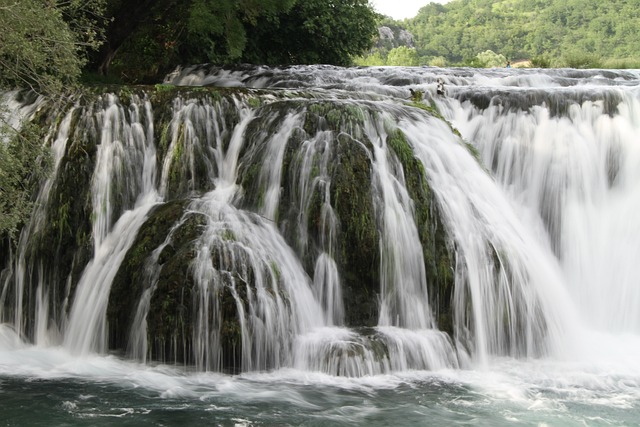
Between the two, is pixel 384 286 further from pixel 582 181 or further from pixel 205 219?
pixel 582 181

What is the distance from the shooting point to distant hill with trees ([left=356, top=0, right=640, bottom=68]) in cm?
6009

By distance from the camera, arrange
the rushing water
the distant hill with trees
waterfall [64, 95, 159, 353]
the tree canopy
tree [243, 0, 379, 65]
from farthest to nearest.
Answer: the distant hill with trees
tree [243, 0, 379, 65]
the tree canopy
waterfall [64, 95, 159, 353]
the rushing water

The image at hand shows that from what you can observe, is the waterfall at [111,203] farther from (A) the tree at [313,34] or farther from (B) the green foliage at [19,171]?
(A) the tree at [313,34]

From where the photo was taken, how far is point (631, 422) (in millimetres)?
8062

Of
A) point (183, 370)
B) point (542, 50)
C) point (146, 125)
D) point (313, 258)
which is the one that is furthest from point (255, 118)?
point (542, 50)

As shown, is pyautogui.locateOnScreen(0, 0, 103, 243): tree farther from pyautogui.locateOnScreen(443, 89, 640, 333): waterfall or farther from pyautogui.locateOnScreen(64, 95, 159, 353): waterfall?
pyautogui.locateOnScreen(443, 89, 640, 333): waterfall

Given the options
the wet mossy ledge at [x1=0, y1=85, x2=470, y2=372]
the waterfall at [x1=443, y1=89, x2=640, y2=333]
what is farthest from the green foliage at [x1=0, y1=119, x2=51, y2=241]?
the waterfall at [x1=443, y1=89, x2=640, y2=333]

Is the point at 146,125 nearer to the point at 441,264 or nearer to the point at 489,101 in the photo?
the point at 441,264

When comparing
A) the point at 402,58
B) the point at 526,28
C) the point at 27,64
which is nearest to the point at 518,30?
the point at 526,28

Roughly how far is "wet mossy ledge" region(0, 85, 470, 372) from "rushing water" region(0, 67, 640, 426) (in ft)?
0.24

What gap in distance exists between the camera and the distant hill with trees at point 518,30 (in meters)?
60.1

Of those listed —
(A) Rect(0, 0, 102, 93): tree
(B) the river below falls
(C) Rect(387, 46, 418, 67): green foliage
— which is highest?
(C) Rect(387, 46, 418, 67): green foliage

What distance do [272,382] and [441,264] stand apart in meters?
2.98

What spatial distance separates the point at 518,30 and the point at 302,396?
239 feet
